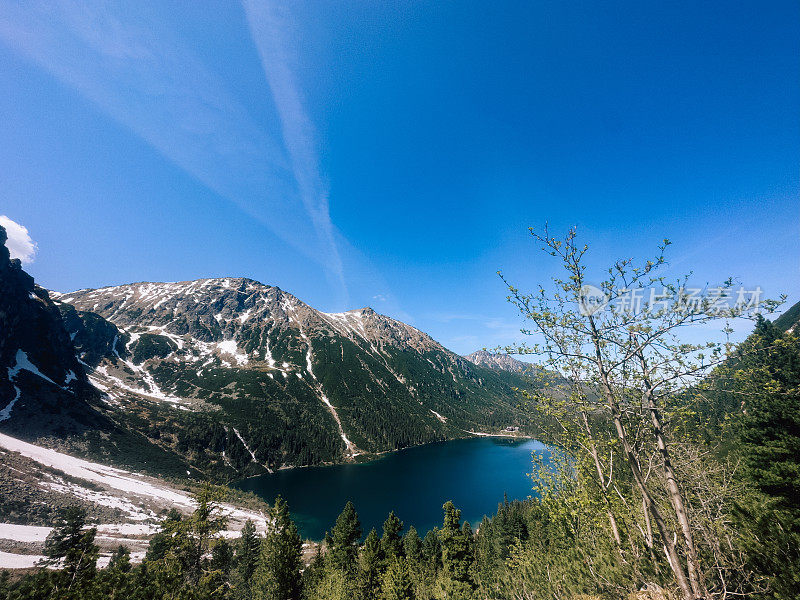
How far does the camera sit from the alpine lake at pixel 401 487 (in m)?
91.1

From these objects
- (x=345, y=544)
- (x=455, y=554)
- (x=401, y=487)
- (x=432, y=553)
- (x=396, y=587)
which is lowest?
(x=401, y=487)

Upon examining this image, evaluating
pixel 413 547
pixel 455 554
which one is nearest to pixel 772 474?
pixel 455 554

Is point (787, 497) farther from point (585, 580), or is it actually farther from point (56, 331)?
point (56, 331)

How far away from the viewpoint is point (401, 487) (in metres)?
117

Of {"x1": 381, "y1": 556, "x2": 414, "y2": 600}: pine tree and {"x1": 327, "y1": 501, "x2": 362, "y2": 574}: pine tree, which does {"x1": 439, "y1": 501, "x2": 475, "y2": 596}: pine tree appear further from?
{"x1": 327, "y1": 501, "x2": 362, "y2": 574}: pine tree

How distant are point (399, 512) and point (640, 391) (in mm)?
108985

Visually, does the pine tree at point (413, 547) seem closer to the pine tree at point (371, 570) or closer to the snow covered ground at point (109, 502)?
the pine tree at point (371, 570)

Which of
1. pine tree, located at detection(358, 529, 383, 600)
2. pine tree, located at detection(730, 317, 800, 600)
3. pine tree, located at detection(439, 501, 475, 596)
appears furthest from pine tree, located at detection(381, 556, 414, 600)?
pine tree, located at detection(730, 317, 800, 600)

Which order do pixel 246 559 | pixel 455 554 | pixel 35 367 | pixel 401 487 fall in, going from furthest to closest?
1. pixel 35 367
2. pixel 401 487
3. pixel 246 559
4. pixel 455 554

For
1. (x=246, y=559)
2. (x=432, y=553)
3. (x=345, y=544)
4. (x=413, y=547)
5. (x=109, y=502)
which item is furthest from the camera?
(x=109, y=502)

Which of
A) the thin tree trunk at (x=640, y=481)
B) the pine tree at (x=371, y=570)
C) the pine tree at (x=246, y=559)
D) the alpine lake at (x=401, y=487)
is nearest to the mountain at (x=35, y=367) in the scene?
the alpine lake at (x=401, y=487)

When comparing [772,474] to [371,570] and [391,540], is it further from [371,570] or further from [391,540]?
[391,540]

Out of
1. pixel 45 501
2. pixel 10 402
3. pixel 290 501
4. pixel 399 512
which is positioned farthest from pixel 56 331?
pixel 399 512

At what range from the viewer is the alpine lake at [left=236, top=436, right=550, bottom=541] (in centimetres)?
9112
